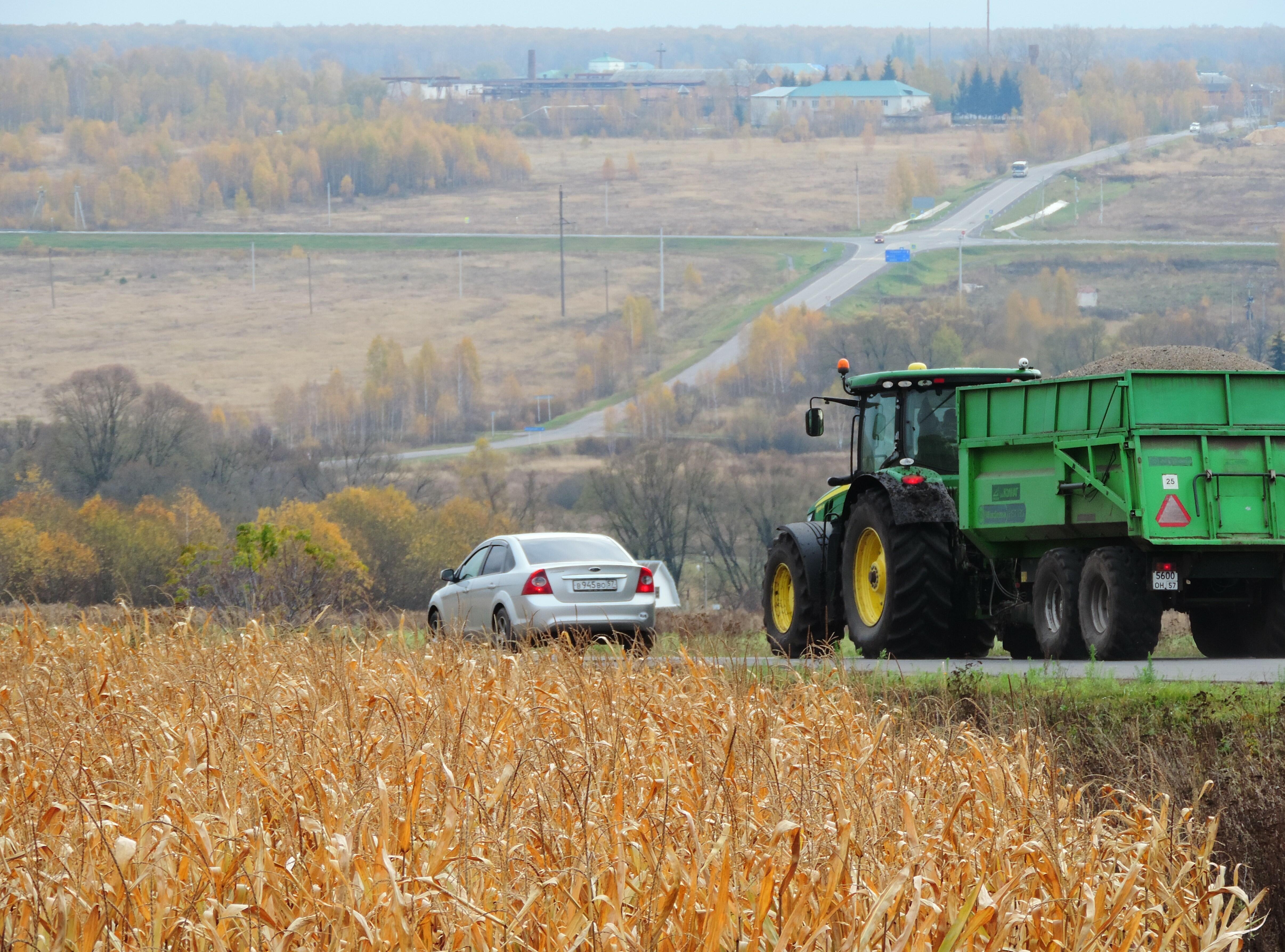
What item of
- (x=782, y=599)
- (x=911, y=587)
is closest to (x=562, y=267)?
(x=782, y=599)

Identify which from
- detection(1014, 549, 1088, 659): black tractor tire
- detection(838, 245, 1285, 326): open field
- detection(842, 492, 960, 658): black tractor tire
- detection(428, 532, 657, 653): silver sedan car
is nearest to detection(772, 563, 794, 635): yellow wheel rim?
detection(428, 532, 657, 653): silver sedan car

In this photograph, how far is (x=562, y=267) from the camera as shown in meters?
152

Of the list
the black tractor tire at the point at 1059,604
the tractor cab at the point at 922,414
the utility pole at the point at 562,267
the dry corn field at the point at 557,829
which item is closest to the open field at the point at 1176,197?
the utility pole at the point at 562,267

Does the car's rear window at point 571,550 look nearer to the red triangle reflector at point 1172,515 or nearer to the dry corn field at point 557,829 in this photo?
the red triangle reflector at point 1172,515

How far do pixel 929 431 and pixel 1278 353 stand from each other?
7437cm

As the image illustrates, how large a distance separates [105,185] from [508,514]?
128 metres

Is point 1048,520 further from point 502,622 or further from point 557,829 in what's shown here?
point 557,829

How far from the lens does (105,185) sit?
19350 cm

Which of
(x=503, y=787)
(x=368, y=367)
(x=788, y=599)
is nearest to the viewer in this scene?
(x=503, y=787)

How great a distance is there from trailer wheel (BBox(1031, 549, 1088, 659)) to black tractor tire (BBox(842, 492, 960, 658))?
85 cm

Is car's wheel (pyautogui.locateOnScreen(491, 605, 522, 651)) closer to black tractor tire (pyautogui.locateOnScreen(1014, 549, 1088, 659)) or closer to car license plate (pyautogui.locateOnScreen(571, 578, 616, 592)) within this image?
car license plate (pyautogui.locateOnScreen(571, 578, 616, 592))

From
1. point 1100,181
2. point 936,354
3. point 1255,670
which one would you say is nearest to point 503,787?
point 1255,670

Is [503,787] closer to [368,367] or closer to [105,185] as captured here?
[368,367]

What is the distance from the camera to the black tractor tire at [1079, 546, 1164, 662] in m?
13.0
